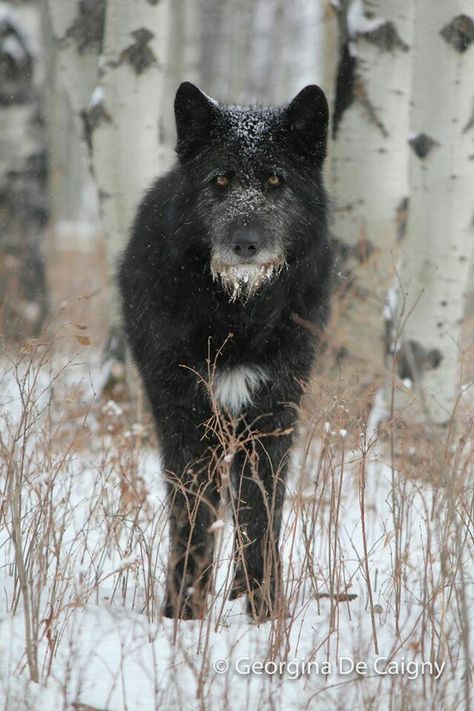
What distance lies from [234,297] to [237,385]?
0.41 meters

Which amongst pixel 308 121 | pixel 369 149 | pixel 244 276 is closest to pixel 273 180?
pixel 308 121

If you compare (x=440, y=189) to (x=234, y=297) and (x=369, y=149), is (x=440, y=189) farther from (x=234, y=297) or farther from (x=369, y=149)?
(x=234, y=297)

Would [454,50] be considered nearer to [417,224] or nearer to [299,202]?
[417,224]

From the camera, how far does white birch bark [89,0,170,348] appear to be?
6039 mm

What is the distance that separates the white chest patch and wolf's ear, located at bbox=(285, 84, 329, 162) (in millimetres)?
1058

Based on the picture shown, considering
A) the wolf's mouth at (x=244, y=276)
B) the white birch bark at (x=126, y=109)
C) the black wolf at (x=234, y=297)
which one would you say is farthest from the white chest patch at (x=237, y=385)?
the white birch bark at (x=126, y=109)

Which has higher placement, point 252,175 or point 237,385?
point 252,175

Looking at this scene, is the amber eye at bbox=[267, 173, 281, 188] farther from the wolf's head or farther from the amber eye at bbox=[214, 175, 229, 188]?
the amber eye at bbox=[214, 175, 229, 188]

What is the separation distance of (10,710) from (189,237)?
2.13 m

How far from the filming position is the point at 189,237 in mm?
3889

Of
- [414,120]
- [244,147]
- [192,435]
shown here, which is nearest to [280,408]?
[192,435]

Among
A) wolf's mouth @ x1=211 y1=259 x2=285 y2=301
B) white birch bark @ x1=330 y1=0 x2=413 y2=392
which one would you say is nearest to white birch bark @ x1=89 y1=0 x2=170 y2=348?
white birch bark @ x1=330 y1=0 x2=413 y2=392

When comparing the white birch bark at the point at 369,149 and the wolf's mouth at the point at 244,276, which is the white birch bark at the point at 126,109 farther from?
the wolf's mouth at the point at 244,276

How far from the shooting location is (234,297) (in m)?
3.93
